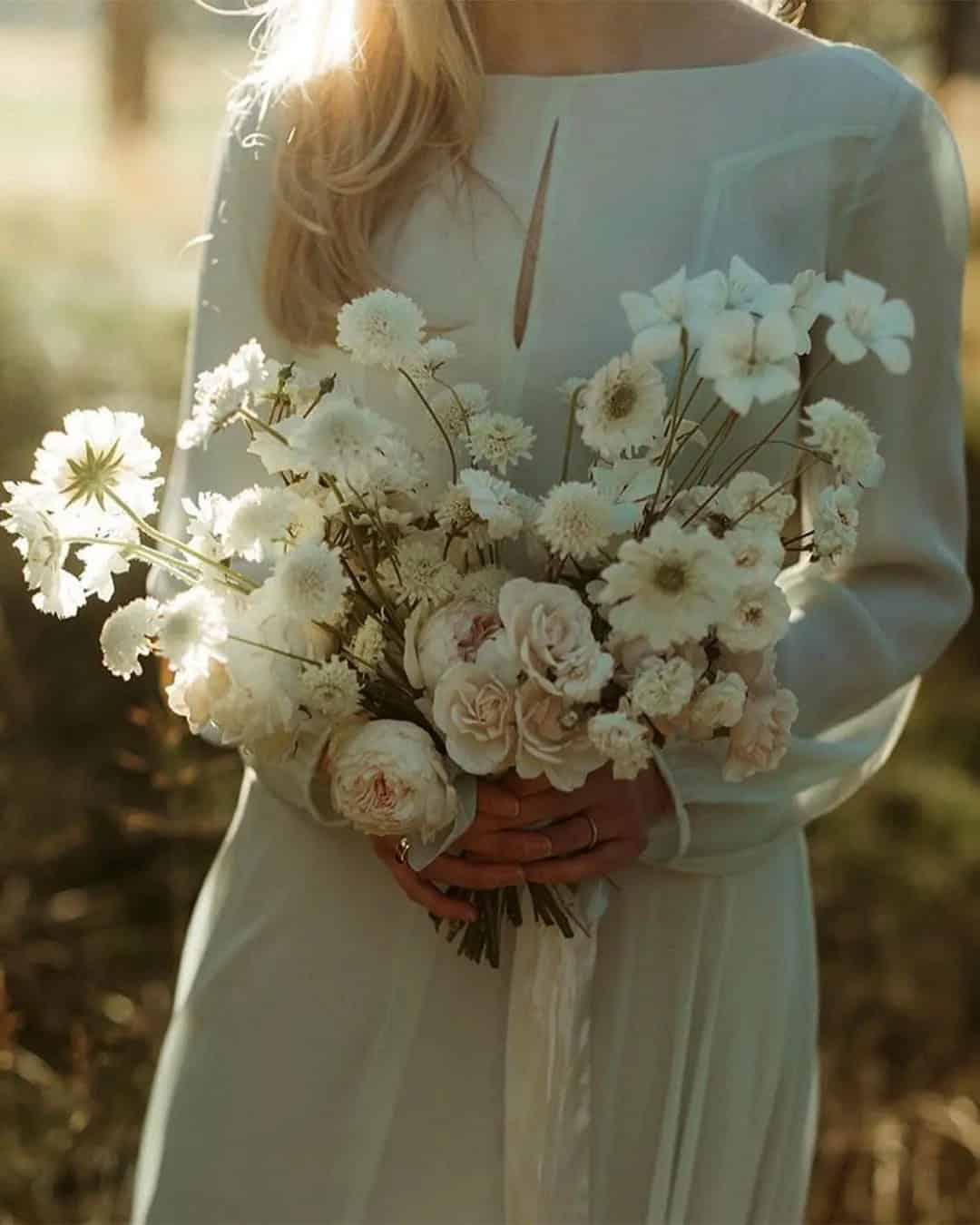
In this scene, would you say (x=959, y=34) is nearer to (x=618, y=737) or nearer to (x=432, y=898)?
(x=432, y=898)

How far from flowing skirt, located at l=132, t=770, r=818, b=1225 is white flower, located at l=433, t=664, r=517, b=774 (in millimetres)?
416

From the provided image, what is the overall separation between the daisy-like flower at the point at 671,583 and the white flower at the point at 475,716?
133 millimetres

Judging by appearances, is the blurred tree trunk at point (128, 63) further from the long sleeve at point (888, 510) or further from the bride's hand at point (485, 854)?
the bride's hand at point (485, 854)

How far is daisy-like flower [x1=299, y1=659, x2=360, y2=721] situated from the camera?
1.46m

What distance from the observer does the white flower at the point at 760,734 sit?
1480mm

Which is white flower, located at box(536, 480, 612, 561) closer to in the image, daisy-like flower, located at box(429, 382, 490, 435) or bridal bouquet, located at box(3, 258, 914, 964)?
bridal bouquet, located at box(3, 258, 914, 964)

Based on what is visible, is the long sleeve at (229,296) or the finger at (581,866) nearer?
the finger at (581,866)

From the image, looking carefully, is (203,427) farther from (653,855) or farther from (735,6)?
(735,6)

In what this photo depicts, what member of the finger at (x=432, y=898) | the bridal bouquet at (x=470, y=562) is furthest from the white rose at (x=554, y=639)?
the finger at (x=432, y=898)

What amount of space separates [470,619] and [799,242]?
2.05 feet

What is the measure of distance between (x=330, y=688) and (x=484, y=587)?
0.16 meters

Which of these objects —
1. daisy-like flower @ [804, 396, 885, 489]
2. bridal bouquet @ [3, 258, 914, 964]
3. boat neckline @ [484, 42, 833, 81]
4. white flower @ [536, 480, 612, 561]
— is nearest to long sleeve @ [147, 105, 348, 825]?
boat neckline @ [484, 42, 833, 81]

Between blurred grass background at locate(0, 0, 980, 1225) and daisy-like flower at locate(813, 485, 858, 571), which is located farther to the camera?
blurred grass background at locate(0, 0, 980, 1225)

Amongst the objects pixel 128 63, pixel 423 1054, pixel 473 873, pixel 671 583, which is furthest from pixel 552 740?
pixel 128 63
